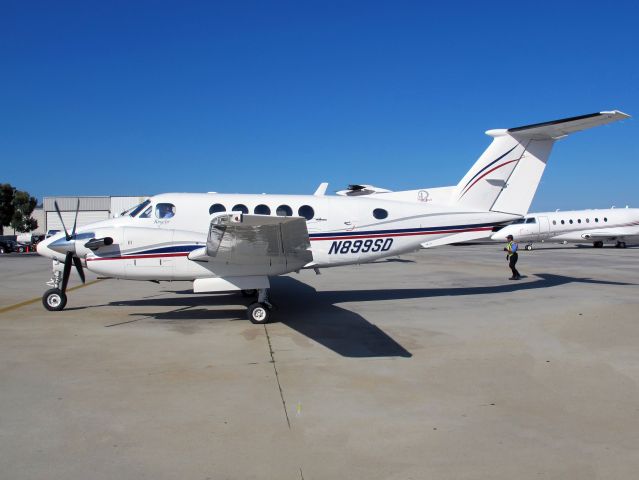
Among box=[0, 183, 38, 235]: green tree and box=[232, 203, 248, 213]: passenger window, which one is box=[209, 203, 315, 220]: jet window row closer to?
box=[232, 203, 248, 213]: passenger window

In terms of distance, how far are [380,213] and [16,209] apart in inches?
2970

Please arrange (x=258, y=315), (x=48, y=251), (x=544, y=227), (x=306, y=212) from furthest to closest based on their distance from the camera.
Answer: (x=544, y=227)
(x=306, y=212)
(x=48, y=251)
(x=258, y=315)

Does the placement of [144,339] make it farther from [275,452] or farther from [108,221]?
[275,452]

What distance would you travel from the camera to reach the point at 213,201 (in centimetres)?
1010

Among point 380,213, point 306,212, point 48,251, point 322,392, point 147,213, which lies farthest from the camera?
point 380,213

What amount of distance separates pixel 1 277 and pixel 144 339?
1344 cm

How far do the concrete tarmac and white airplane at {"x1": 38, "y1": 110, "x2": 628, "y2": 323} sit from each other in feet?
3.33

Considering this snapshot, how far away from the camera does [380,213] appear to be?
35.2 ft

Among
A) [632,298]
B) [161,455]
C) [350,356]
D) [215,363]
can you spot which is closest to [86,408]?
[161,455]

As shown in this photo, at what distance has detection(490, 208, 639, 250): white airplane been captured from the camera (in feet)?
107

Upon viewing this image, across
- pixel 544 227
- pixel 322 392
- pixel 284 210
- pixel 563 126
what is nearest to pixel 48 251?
pixel 284 210

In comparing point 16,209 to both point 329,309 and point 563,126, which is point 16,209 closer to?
point 329,309


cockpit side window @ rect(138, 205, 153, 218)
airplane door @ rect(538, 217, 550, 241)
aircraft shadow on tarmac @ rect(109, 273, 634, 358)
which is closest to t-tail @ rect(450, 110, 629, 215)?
aircraft shadow on tarmac @ rect(109, 273, 634, 358)

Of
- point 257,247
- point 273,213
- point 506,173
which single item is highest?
point 506,173
